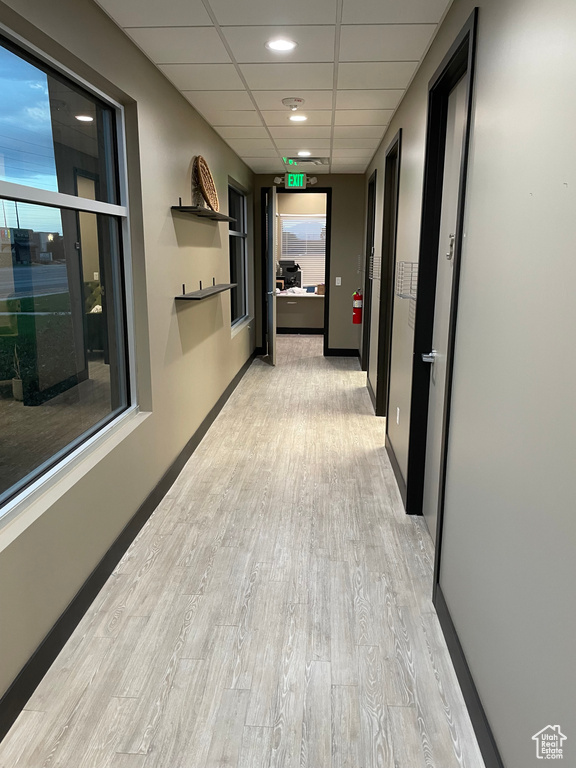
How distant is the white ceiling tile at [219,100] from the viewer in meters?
3.23

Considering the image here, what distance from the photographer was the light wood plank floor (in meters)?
1.51

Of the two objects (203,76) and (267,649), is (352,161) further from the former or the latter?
(267,649)

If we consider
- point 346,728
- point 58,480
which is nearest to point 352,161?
point 58,480

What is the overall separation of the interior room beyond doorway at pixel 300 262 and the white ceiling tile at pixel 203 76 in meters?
5.61

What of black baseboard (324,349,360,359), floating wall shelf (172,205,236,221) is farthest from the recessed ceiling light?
black baseboard (324,349,360,359)

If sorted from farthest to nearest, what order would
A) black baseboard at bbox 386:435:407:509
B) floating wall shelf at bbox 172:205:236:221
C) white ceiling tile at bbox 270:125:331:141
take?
white ceiling tile at bbox 270:125:331:141, floating wall shelf at bbox 172:205:236:221, black baseboard at bbox 386:435:407:509

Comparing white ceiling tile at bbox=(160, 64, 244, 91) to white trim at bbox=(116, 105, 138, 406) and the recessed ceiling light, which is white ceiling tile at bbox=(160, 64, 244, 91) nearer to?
the recessed ceiling light

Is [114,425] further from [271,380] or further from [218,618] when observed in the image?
[271,380]

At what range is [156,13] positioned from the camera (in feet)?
7.05

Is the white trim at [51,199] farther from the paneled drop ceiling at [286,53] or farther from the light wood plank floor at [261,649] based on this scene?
the light wood plank floor at [261,649]

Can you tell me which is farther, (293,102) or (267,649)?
(293,102)

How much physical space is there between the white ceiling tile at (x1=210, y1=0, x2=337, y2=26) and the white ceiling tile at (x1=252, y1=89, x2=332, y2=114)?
0.99 meters

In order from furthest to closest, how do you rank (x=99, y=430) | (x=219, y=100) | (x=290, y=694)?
(x=219, y=100)
(x=99, y=430)
(x=290, y=694)

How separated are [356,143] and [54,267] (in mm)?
3491
